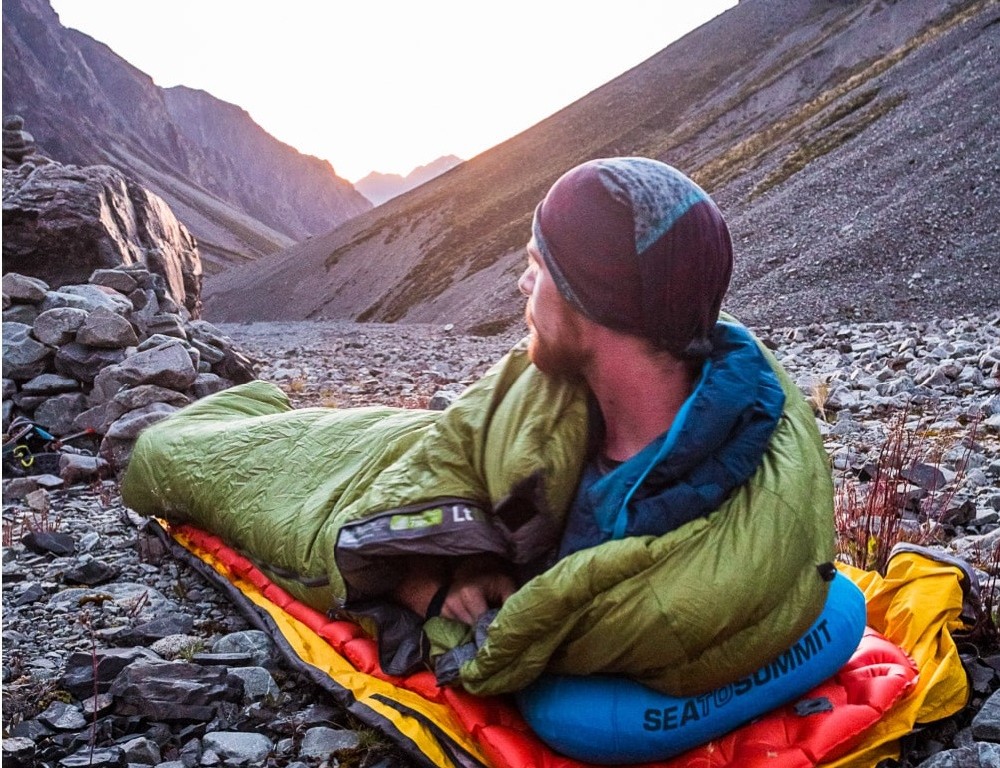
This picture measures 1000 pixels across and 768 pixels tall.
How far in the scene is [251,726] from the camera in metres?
2.64

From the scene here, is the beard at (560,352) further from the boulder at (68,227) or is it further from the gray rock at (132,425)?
the boulder at (68,227)

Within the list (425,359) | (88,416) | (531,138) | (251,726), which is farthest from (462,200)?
(251,726)

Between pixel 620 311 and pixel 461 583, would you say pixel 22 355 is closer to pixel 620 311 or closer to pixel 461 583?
pixel 461 583

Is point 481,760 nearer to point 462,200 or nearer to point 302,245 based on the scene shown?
point 462,200

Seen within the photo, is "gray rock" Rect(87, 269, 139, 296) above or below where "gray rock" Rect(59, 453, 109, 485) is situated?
above

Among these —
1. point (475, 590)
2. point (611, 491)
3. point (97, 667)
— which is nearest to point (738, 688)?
point (611, 491)

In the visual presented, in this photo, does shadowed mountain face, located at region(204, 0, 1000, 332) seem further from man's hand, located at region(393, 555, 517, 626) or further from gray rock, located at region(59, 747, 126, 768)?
gray rock, located at region(59, 747, 126, 768)

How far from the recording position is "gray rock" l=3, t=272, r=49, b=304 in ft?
25.2

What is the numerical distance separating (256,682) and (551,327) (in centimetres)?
172

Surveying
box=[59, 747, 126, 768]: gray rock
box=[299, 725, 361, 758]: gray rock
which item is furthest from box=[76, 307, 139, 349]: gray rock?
box=[299, 725, 361, 758]: gray rock

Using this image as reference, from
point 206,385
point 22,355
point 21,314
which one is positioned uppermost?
point 21,314

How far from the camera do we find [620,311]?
2.18 m

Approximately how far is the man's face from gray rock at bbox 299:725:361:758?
136 centimetres

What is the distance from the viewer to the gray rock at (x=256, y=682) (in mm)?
2811
